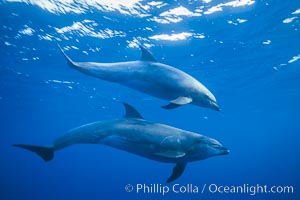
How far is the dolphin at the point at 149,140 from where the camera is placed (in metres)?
6.63

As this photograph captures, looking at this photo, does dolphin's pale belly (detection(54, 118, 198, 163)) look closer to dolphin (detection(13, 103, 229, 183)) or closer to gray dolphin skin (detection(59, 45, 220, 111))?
dolphin (detection(13, 103, 229, 183))

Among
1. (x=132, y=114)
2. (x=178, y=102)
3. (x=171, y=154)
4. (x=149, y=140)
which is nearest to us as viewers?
(x=178, y=102)

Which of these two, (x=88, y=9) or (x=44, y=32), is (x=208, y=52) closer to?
(x=88, y=9)

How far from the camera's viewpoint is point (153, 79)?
6.71m

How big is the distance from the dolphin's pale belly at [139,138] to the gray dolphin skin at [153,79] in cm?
92

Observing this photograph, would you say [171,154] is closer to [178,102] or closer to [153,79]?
[178,102]

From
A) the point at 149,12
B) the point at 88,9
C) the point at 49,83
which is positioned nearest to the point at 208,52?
the point at 149,12

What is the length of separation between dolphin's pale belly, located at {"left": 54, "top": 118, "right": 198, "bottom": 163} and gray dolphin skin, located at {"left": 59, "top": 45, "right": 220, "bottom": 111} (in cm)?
92

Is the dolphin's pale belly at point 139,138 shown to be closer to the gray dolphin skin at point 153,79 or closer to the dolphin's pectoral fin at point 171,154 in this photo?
the dolphin's pectoral fin at point 171,154

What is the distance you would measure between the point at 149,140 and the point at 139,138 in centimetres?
28

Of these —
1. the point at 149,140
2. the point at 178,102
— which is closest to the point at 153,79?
the point at 178,102

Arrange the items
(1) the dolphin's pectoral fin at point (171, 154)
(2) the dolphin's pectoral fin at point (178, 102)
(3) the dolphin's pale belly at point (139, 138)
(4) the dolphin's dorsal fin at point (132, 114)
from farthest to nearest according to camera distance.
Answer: (4) the dolphin's dorsal fin at point (132, 114) < (3) the dolphin's pale belly at point (139, 138) < (1) the dolphin's pectoral fin at point (171, 154) < (2) the dolphin's pectoral fin at point (178, 102)

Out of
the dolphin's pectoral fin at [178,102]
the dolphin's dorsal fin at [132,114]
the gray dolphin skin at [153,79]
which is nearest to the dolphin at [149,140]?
the dolphin's dorsal fin at [132,114]

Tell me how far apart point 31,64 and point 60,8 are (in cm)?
1026
